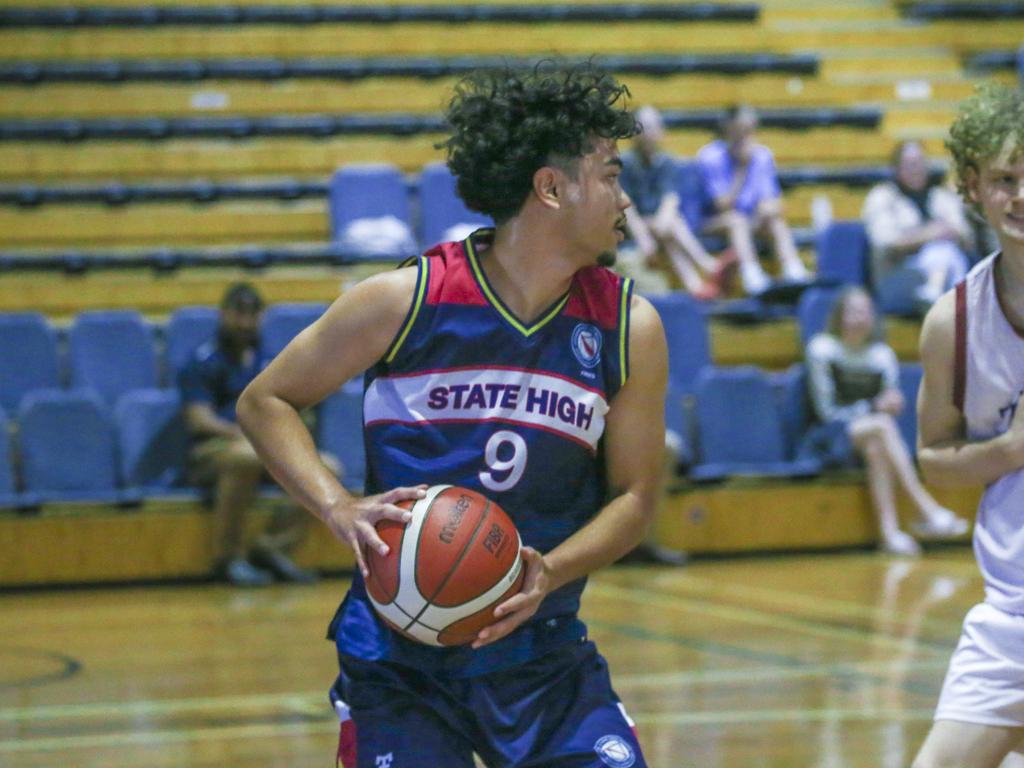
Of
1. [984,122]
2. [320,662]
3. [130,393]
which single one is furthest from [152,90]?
[984,122]

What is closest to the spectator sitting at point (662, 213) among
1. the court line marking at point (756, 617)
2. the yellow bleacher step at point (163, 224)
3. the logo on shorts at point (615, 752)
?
the yellow bleacher step at point (163, 224)

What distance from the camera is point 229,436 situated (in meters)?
7.81

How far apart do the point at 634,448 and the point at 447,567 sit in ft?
1.36

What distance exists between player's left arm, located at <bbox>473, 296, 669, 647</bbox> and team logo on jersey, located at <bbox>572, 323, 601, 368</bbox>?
57 mm

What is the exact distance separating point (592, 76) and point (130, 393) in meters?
6.13

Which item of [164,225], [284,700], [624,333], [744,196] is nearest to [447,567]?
[624,333]

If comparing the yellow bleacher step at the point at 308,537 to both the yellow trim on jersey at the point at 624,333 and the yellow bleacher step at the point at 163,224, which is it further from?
the yellow trim on jersey at the point at 624,333

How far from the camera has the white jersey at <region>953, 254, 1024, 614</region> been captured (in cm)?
278

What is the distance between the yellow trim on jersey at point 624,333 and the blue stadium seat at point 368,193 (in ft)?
23.8

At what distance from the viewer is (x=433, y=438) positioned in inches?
99.2

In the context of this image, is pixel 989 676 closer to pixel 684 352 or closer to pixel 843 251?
pixel 684 352

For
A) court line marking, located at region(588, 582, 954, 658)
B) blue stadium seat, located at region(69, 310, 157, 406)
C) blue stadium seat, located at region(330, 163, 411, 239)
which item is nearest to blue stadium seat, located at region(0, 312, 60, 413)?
blue stadium seat, located at region(69, 310, 157, 406)

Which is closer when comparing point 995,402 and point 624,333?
point 624,333

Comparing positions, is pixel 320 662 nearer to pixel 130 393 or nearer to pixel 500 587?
pixel 130 393
